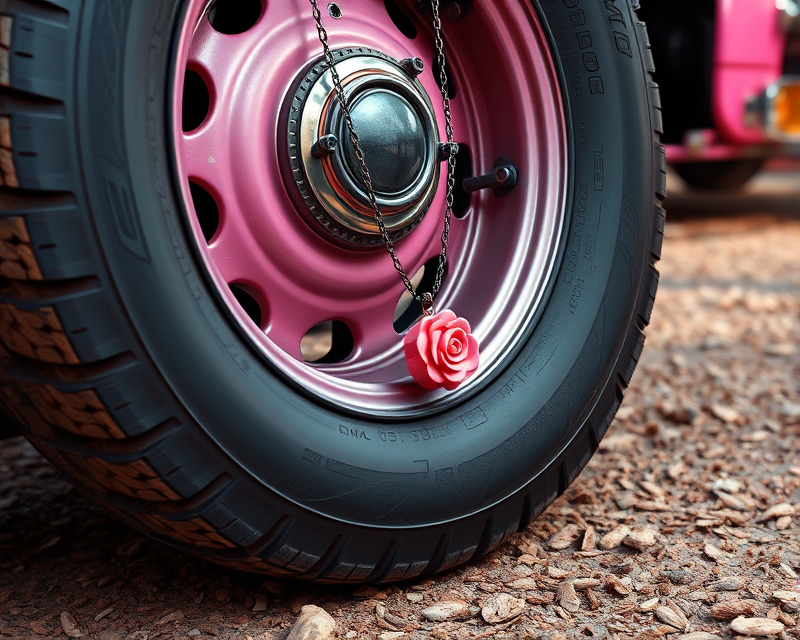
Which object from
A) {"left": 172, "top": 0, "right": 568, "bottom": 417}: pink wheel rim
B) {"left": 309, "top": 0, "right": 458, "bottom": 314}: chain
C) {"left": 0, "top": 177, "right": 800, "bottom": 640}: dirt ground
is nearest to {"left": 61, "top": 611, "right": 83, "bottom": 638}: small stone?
{"left": 0, "top": 177, "right": 800, "bottom": 640}: dirt ground

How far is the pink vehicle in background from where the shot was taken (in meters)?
3.54

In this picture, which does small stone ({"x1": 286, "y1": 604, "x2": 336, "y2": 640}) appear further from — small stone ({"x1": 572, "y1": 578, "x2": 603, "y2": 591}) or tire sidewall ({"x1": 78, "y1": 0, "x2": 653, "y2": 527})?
small stone ({"x1": 572, "y1": 578, "x2": 603, "y2": 591})

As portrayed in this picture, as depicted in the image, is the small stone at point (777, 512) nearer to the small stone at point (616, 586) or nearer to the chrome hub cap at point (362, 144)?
the small stone at point (616, 586)

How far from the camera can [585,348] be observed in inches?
52.4

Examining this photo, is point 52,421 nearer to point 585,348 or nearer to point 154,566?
point 154,566

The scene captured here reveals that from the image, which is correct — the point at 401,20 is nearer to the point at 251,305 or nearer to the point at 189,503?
the point at 251,305

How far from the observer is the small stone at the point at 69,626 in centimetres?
113

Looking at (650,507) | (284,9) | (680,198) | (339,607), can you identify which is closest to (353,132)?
(284,9)

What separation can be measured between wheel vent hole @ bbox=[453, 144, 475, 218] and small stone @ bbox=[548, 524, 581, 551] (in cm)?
59

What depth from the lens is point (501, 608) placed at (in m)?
1.19

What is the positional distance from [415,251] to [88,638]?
0.78m

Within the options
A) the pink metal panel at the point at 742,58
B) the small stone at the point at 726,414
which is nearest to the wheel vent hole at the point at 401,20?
the small stone at the point at 726,414

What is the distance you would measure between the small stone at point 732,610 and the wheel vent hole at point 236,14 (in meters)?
1.14

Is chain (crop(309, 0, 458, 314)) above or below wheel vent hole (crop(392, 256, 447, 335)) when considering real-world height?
above
